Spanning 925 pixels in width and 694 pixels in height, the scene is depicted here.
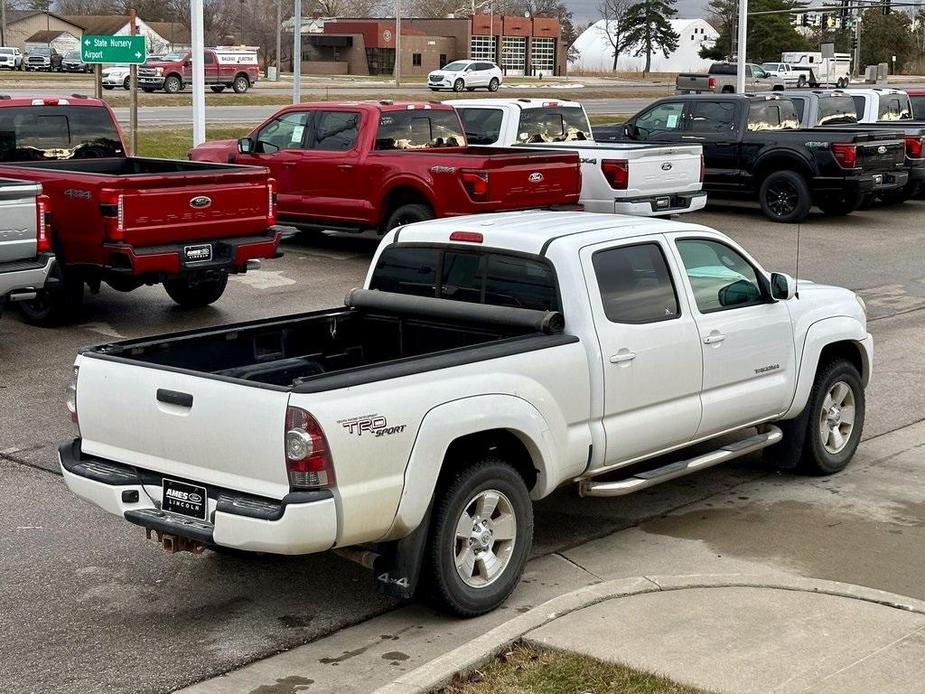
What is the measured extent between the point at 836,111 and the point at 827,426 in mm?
17056

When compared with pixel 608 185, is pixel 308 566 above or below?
below

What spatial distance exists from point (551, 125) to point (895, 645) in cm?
1560

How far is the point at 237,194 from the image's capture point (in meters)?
12.7

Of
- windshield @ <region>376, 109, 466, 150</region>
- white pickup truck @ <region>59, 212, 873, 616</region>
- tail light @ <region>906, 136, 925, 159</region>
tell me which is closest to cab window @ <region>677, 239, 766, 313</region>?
white pickup truck @ <region>59, 212, 873, 616</region>

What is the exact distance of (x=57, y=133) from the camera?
46.8 feet

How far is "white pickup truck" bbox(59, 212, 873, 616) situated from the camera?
564 centimetres

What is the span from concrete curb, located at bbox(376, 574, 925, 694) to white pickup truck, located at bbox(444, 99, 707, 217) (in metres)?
12.2

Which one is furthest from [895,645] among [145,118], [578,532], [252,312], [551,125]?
[145,118]

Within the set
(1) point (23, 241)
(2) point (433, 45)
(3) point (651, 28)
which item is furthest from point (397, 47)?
(3) point (651, 28)

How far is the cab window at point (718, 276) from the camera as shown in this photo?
7.60 m

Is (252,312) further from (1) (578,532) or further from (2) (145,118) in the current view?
(2) (145,118)

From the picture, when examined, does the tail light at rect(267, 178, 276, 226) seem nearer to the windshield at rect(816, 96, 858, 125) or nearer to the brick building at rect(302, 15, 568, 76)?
the windshield at rect(816, 96, 858, 125)

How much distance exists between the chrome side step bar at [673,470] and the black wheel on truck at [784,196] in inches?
532

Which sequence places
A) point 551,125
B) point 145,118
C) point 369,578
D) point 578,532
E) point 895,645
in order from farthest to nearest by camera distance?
1. point 145,118
2. point 551,125
3. point 578,532
4. point 369,578
5. point 895,645
